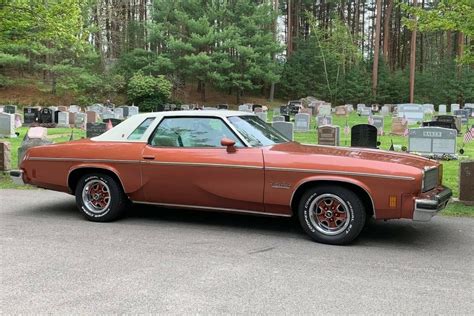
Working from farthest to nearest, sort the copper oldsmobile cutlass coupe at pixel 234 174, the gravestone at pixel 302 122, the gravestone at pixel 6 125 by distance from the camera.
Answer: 1. the gravestone at pixel 302 122
2. the gravestone at pixel 6 125
3. the copper oldsmobile cutlass coupe at pixel 234 174

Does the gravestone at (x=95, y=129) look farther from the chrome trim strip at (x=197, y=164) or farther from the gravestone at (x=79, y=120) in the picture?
the chrome trim strip at (x=197, y=164)

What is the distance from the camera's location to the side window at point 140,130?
6629 mm

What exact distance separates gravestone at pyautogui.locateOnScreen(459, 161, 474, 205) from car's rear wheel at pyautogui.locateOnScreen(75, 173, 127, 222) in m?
5.02

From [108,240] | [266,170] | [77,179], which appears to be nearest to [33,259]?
[108,240]

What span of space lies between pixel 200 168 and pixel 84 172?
5.77ft

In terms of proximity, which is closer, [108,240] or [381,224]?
[108,240]

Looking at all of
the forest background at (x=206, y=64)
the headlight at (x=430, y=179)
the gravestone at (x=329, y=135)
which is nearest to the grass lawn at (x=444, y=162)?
the gravestone at (x=329, y=135)

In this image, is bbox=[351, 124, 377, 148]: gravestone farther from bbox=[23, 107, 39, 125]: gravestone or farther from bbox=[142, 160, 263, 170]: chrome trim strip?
bbox=[23, 107, 39, 125]: gravestone

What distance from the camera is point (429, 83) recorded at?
160 feet

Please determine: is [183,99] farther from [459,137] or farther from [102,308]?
[102,308]

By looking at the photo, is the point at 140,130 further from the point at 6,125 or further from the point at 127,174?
the point at 6,125

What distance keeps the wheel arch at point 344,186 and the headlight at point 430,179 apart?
579 millimetres

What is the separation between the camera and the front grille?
546 centimetres

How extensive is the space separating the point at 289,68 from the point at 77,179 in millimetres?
45334
